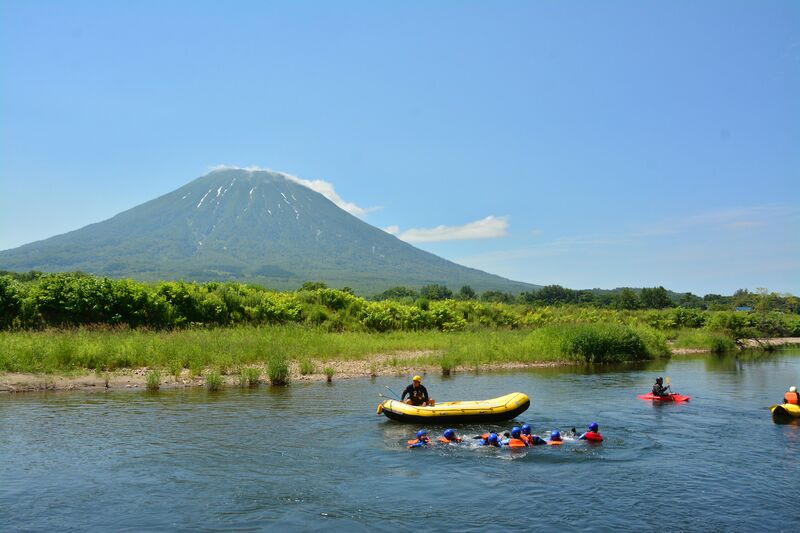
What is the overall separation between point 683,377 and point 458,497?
21.4 meters

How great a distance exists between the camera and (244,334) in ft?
105

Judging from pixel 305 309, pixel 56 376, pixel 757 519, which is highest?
pixel 305 309

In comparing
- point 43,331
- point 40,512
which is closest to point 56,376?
point 43,331

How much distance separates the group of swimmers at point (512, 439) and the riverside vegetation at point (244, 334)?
Result: 10447 millimetres

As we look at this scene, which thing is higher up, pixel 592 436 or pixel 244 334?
pixel 244 334

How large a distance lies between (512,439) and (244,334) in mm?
19720

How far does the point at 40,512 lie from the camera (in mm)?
10727

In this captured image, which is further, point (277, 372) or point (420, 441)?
point (277, 372)

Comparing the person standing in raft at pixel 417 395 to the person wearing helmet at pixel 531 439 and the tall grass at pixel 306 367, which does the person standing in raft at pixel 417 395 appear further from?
the tall grass at pixel 306 367

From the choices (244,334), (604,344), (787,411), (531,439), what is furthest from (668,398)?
(244,334)

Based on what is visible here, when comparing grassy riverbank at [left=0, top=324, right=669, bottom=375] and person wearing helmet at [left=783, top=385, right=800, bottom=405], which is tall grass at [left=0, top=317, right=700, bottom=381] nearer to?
grassy riverbank at [left=0, top=324, right=669, bottom=375]

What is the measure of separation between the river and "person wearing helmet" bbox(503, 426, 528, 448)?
0.89 feet

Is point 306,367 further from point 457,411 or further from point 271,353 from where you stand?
point 457,411

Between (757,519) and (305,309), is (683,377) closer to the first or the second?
(757,519)
